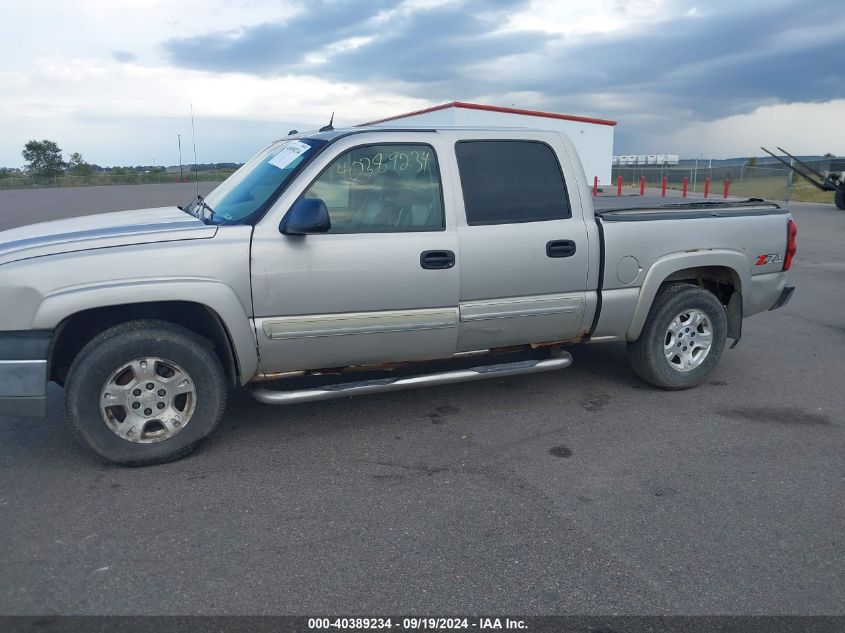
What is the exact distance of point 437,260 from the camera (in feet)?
14.6

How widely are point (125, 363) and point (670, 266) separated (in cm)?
362

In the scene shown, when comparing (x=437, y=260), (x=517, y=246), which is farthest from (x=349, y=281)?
(x=517, y=246)

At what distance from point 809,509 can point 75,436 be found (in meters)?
3.86

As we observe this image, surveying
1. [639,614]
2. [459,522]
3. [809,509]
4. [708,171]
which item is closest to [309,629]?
[459,522]

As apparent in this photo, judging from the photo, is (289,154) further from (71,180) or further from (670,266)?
(71,180)

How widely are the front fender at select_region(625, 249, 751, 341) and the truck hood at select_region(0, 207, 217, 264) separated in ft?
9.63

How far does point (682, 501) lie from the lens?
3.77 m

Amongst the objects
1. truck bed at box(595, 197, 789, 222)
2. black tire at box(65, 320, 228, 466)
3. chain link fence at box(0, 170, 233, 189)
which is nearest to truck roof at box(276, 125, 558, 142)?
truck bed at box(595, 197, 789, 222)

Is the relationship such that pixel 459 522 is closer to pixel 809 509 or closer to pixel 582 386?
pixel 809 509

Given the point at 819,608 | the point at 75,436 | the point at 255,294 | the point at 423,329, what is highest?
the point at 255,294

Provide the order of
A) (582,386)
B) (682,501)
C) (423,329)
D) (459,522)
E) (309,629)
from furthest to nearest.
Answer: (582,386), (423,329), (682,501), (459,522), (309,629)

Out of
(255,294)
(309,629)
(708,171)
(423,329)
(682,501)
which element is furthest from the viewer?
(708,171)

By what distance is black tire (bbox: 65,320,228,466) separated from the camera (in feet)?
12.8

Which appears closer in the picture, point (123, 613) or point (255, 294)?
point (123, 613)
